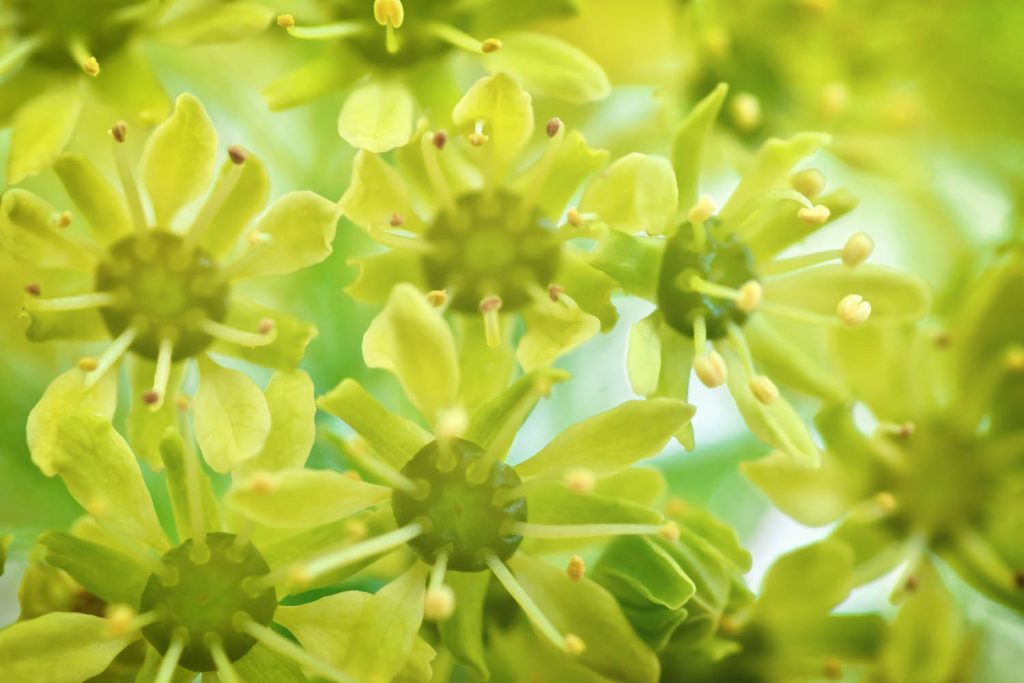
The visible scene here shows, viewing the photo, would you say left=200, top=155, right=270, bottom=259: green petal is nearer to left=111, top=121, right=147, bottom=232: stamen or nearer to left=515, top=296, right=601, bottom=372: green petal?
left=111, top=121, right=147, bottom=232: stamen

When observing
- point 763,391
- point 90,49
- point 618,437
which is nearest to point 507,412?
point 618,437

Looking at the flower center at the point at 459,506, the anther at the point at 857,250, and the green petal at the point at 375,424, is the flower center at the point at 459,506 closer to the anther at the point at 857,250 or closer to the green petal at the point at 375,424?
the green petal at the point at 375,424

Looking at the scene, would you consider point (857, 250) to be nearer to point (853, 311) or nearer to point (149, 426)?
point (853, 311)

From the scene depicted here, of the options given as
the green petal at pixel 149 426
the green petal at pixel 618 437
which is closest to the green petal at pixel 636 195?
the green petal at pixel 618 437

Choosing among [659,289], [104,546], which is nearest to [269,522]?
[104,546]

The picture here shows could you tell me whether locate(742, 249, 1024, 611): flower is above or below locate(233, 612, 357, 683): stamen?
above

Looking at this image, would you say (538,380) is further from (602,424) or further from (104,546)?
(104,546)

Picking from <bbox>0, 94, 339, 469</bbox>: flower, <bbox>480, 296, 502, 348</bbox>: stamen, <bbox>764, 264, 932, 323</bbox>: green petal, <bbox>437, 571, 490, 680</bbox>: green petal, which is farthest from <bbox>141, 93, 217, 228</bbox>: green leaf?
<bbox>764, 264, 932, 323</bbox>: green petal
